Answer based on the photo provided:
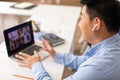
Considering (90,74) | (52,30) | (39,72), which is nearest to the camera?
(90,74)

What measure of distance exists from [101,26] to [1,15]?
197 centimetres

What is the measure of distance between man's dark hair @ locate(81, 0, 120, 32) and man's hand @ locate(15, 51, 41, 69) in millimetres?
534

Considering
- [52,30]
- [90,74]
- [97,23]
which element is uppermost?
[97,23]

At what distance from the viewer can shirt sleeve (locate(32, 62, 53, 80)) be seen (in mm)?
1401

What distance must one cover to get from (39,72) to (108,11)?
1.86 feet

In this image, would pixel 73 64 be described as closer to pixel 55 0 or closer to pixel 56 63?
pixel 56 63

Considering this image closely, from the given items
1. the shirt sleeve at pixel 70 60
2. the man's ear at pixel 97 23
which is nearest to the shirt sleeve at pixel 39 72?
the shirt sleeve at pixel 70 60

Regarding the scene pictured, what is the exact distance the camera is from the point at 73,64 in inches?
68.3

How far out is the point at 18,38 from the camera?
183 centimetres

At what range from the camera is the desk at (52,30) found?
1.60m

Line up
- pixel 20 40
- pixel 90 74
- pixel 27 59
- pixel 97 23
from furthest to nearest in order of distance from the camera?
1. pixel 20 40
2. pixel 27 59
3. pixel 97 23
4. pixel 90 74

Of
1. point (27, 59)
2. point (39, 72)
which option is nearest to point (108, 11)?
point (39, 72)

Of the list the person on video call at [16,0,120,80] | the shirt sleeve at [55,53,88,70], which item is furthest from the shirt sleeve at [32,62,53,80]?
the shirt sleeve at [55,53,88,70]

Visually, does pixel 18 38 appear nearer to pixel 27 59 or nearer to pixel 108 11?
pixel 27 59
